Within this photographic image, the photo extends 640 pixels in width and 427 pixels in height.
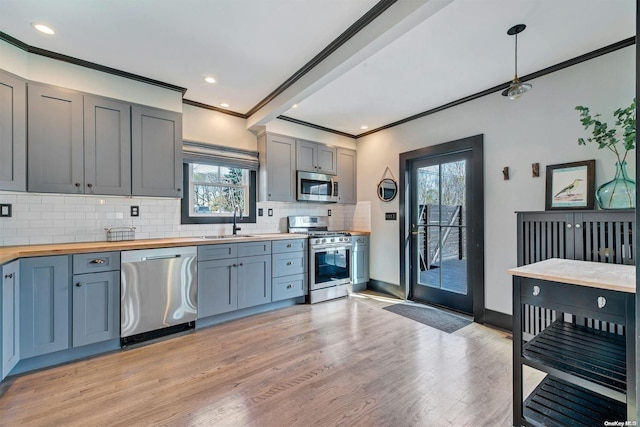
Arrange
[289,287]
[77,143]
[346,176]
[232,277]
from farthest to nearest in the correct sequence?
[346,176], [289,287], [232,277], [77,143]

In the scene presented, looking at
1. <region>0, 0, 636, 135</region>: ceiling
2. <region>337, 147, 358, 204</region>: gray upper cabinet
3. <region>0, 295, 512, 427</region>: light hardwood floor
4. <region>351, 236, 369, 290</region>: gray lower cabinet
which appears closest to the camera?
<region>0, 295, 512, 427</region>: light hardwood floor

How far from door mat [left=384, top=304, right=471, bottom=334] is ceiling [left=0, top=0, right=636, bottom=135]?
2.58 meters

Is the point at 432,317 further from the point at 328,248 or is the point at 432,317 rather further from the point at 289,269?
the point at 289,269

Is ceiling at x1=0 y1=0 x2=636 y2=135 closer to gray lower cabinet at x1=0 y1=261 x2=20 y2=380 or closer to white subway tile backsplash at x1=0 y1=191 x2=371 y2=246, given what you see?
white subway tile backsplash at x1=0 y1=191 x2=371 y2=246

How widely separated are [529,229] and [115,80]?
4.15m

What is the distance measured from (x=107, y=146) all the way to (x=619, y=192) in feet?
14.1

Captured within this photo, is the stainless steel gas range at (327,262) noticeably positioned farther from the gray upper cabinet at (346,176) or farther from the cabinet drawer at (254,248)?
the gray upper cabinet at (346,176)

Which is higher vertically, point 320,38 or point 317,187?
point 320,38

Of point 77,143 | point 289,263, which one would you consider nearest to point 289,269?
point 289,263

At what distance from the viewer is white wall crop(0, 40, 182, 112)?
2.27 metres

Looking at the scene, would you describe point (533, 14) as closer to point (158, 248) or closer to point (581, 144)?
point (581, 144)

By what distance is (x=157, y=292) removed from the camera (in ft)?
8.77

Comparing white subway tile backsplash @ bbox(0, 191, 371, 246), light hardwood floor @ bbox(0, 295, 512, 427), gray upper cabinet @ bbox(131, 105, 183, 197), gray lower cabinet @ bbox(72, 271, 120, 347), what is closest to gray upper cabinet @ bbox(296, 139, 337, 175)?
white subway tile backsplash @ bbox(0, 191, 371, 246)

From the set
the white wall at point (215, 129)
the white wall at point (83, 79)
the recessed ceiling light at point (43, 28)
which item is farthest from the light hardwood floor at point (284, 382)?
the recessed ceiling light at point (43, 28)
